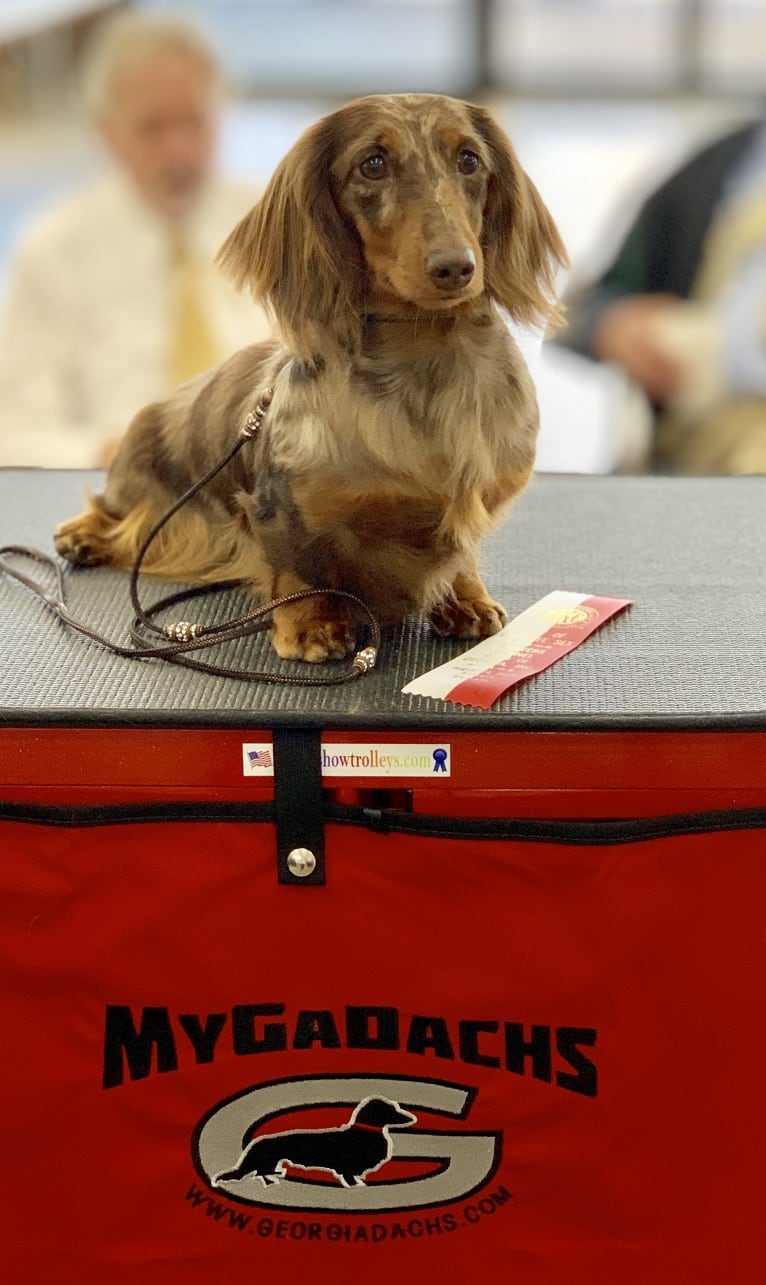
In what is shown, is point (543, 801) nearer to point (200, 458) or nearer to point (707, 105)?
point (200, 458)

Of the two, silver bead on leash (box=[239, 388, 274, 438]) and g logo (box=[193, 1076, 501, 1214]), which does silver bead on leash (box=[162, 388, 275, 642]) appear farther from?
g logo (box=[193, 1076, 501, 1214])

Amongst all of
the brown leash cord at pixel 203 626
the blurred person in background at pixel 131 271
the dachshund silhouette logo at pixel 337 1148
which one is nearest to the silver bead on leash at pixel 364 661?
the brown leash cord at pixel 203 626

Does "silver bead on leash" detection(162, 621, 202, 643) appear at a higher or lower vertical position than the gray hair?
lower

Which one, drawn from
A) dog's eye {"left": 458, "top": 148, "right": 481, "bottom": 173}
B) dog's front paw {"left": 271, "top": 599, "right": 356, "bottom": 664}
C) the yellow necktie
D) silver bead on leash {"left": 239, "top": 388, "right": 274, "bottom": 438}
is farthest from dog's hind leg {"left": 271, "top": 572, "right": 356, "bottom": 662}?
the yellow necktie

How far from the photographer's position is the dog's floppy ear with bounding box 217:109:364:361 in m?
1.04

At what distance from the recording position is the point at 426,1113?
106cm

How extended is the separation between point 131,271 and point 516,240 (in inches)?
54.7

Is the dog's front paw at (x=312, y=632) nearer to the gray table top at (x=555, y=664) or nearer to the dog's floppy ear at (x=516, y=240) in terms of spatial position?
the gray table top at (x=555, y=664)

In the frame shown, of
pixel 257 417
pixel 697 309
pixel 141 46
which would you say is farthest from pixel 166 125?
pixel 257 417

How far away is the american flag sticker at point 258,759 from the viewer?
100 centimetres

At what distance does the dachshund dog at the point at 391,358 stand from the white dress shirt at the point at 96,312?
3.98 ft

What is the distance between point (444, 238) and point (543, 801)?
0.39 m

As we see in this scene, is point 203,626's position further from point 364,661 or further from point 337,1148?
point 337,1148

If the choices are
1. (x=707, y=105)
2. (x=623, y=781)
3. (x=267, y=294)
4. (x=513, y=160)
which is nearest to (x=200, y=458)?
(x=267, y=294)
